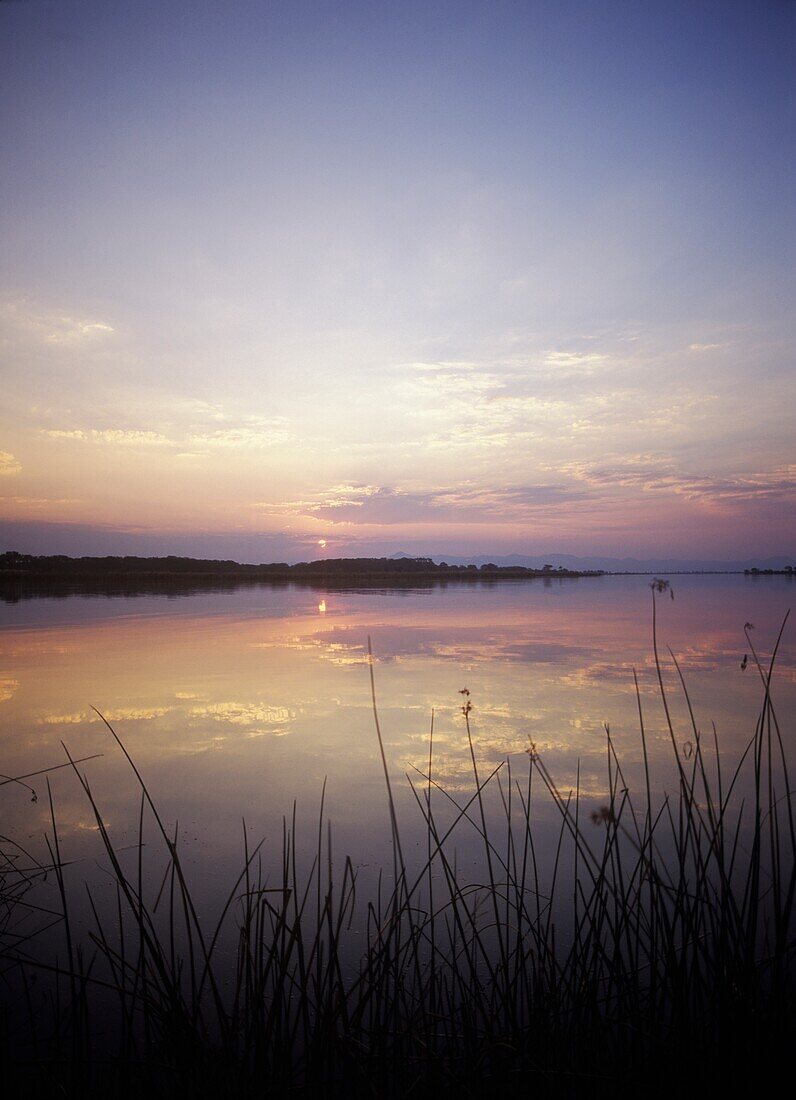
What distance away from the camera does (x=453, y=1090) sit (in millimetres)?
1984

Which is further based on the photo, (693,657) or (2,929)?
(693,657)

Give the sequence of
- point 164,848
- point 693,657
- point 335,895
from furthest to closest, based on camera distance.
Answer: point 693,657 → point 164,848 → point 335,895

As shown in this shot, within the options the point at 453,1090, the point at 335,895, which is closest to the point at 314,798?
the point at 335,895

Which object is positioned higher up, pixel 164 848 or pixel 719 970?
pixel 719 970

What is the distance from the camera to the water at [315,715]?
4.51 m

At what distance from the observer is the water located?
451 cm

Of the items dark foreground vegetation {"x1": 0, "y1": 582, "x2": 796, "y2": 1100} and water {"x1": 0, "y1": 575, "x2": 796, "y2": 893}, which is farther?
water {"x1": 0, "y1": 575, "x2": 796, "y2": 893}

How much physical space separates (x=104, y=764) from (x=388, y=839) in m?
2.82

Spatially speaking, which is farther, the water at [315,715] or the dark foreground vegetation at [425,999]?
the water at [315,715]

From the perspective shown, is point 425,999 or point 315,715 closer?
point 425,999

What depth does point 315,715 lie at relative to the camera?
23.2ft

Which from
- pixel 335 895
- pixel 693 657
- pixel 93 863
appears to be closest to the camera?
pixel 335 895

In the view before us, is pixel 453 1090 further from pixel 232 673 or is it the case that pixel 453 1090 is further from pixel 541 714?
pixel 232 673

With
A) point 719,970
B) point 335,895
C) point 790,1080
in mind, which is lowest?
point 335,895
